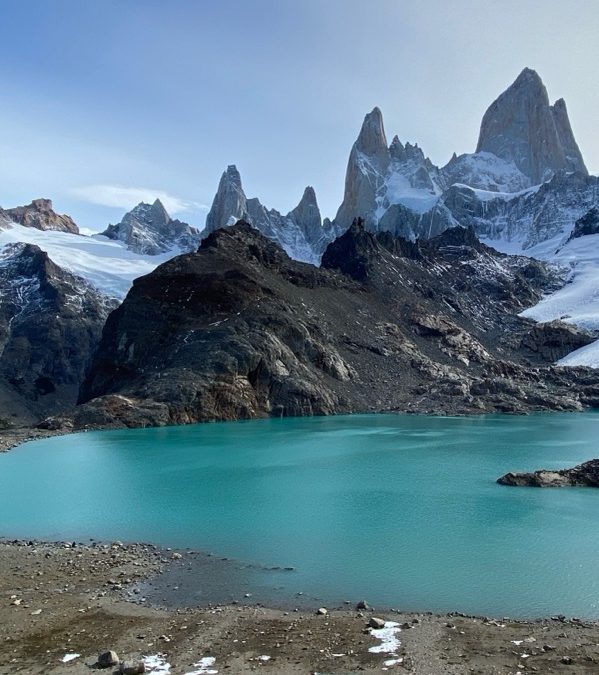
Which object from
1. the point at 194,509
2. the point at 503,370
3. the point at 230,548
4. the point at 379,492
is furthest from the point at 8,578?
the point at 503,370

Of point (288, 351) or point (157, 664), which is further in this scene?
point (288, 351)

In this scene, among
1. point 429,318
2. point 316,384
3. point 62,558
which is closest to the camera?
point 62,558

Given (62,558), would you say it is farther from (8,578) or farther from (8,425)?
(8,425)

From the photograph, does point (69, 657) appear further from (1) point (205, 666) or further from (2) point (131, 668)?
(1) point (205, 666)

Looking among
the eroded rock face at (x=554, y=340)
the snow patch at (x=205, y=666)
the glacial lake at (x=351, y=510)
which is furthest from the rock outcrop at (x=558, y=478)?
the eroded rock face at (x=554, y=340)

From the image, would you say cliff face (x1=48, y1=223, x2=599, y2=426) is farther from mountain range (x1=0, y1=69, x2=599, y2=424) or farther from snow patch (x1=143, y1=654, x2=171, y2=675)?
snow patch (x1=143, y1=654, x2=171, y2=675)

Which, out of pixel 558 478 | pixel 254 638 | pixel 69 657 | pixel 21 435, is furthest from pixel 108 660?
pixel 21 435
